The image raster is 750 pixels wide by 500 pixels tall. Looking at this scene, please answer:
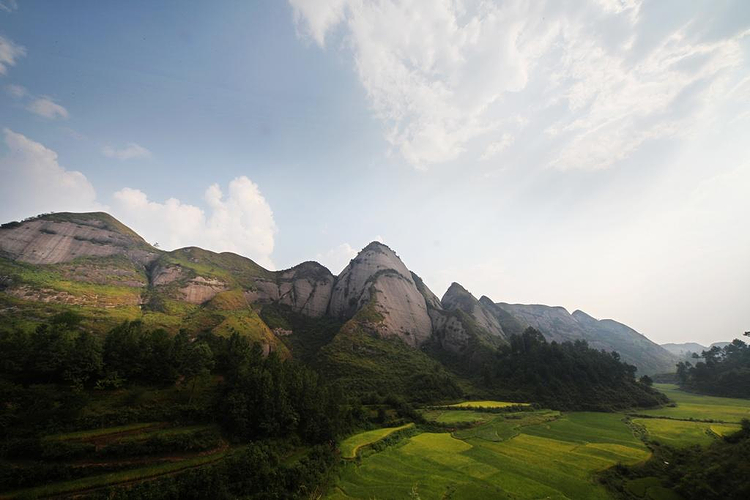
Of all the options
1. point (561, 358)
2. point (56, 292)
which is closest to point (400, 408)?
point (561, 358)

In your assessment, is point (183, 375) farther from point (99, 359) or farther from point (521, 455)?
point (521, 455)

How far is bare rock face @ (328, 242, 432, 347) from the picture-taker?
93250 millimetres

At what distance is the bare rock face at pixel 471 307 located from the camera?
116m

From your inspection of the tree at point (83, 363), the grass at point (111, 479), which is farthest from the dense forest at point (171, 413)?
the grass at point (111, 479)

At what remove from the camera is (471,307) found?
121500mm

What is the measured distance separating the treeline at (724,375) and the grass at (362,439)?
83488mm

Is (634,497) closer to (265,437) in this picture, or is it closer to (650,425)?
(650,425)

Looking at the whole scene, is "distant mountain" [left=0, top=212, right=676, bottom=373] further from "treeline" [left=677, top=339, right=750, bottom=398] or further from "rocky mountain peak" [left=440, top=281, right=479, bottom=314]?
"treeline" [left=677, top=339, right=750, bottom=398]

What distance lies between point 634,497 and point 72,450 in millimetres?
42652

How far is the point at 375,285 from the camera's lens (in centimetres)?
10294

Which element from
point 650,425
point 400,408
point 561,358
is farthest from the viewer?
point 561,358

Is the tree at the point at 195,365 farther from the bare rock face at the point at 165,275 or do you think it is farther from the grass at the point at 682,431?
the bare rock face at the point at 165,275

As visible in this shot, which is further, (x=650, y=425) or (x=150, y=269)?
(x=150, y=269)

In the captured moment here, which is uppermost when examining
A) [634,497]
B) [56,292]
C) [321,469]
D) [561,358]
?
[56,292]
